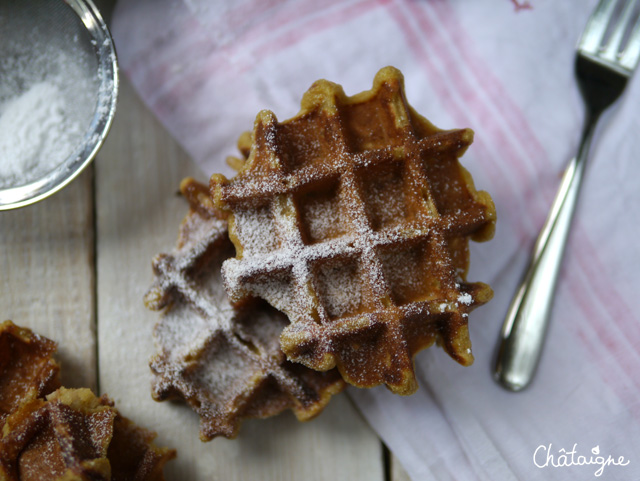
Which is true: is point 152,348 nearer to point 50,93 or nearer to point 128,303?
point 128,303

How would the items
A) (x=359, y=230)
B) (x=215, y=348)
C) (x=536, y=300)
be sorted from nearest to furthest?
(x=359, y=230) → (x=215, y=348) → (x=536, y=300)

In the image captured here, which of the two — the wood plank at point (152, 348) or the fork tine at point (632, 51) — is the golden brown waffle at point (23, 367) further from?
the fork tine at point (632, 51)

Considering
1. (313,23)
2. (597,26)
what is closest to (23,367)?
(313,23)

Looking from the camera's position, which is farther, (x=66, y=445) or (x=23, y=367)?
(x=23, y=367)

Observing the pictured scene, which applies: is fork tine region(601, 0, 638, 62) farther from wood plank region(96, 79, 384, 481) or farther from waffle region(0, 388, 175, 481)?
waffle region(0, 388, 175, 481)

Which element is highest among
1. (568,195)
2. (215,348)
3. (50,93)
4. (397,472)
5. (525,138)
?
(50,93)

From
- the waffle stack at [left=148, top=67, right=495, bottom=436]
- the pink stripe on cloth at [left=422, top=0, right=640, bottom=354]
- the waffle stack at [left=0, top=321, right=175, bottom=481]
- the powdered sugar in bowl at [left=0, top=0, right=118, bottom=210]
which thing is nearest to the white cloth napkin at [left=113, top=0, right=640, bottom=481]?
the pink stripe on cloth at [left=422, top=0, right=640, bottom=354]

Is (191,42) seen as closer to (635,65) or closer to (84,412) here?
(84,412)

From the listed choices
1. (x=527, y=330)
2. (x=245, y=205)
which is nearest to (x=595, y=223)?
(x=527, y=330)
